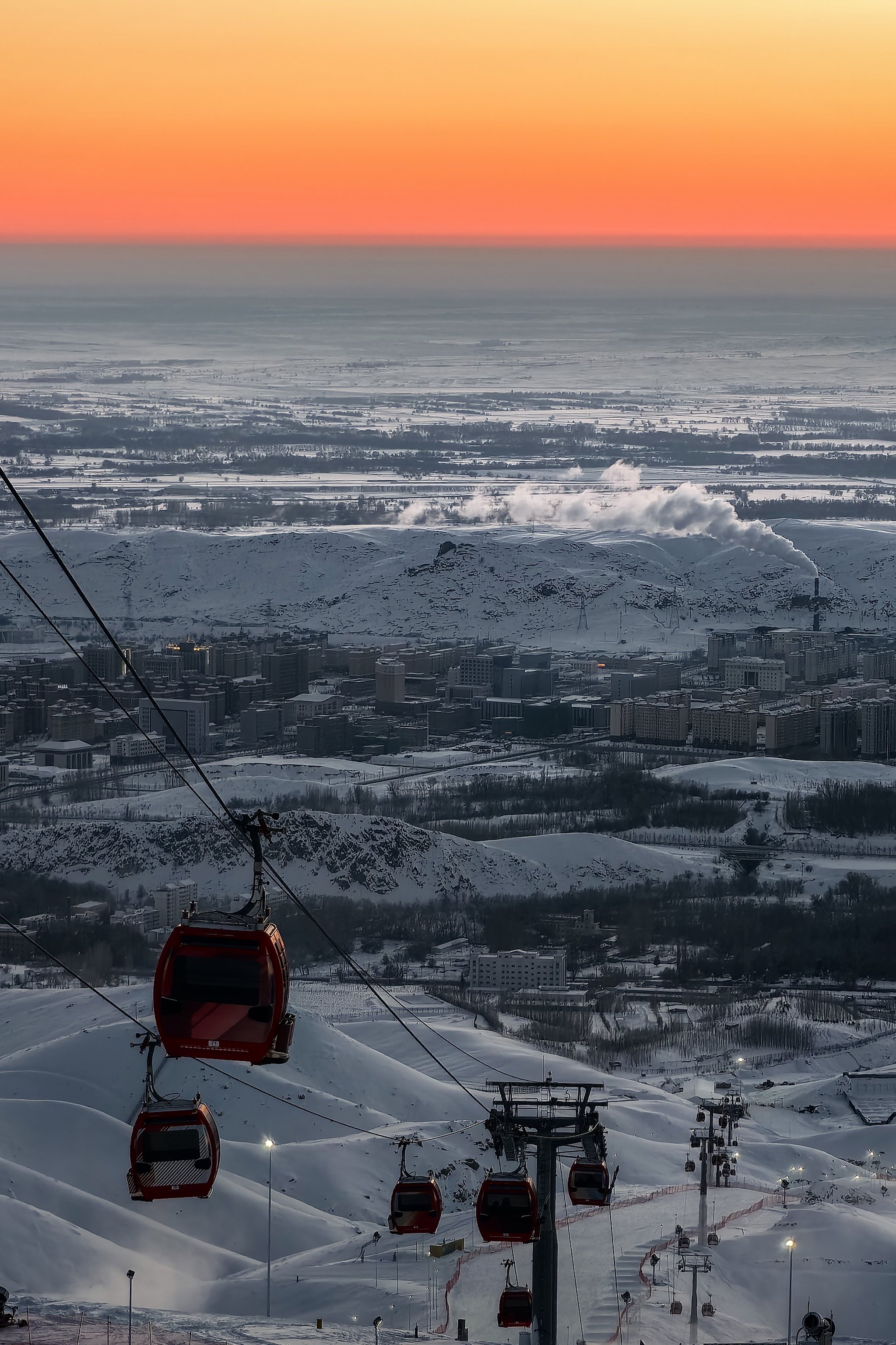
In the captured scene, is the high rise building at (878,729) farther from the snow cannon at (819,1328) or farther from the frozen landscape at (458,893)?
the snow cannon at (819,1328)

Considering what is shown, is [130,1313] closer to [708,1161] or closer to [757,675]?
[708,1161]

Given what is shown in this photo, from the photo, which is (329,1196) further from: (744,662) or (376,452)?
(376,452)

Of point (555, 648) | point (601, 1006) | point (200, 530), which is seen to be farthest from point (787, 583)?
point (601, 1006)

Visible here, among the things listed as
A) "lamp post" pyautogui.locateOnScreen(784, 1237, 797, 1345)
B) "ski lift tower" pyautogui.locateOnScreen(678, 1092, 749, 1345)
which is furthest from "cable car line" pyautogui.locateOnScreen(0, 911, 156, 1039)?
"lamp post" pyautogui.locateOnScreen(784, 1237, 797, 1345)

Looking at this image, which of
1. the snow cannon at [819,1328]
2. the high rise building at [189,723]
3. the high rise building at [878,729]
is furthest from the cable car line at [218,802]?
the high rise building at [878,729]

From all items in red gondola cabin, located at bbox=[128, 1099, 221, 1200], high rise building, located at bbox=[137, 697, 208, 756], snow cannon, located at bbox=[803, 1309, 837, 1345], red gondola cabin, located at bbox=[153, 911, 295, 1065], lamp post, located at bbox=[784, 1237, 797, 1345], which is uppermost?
red gondola cabin, located at bbox=[153, 911, 295, 1065]

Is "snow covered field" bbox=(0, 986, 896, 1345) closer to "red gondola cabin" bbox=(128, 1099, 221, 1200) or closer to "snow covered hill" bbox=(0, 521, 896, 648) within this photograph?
"red gondola cabin" bbox=(128, 1099, 221, 1200)
